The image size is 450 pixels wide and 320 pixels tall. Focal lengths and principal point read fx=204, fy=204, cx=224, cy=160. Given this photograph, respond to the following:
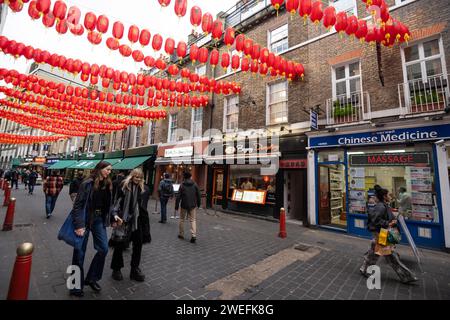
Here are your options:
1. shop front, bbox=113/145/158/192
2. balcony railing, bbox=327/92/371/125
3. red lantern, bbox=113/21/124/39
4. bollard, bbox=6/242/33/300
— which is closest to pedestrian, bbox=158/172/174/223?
red lantern, bbox=113/21/124/39

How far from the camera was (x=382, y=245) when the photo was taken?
3852mm

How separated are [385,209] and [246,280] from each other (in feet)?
9.87

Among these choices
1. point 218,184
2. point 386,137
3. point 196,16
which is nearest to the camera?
point 196,16

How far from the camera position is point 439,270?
14.8 ft

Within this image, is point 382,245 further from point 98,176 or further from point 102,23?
point 102,23

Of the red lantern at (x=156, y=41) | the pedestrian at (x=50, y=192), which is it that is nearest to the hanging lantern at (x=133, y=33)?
the red lantern at (x=156, y=41)

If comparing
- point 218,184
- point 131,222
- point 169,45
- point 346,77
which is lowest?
point 131,222

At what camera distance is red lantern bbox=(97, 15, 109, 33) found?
5738 millimetres

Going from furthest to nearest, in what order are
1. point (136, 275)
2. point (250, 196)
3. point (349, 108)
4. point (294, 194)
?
point (250, 196), point (294, 194), point (349, 108), point (136, 275)

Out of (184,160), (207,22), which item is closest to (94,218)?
(207,22)

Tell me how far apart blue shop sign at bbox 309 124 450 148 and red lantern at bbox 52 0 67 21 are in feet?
29.9

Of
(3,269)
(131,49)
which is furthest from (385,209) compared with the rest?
(131,49)

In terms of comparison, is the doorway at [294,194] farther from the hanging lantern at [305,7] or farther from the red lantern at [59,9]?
the red lantern at [59,9]

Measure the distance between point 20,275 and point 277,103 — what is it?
10.6m
